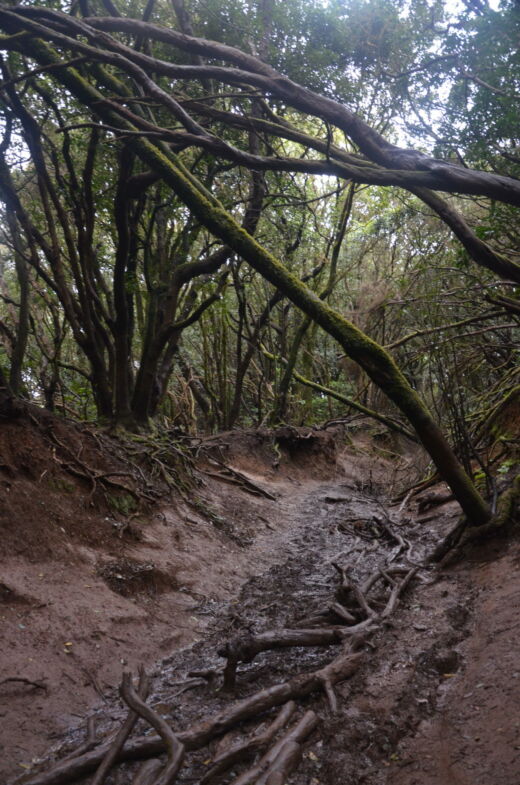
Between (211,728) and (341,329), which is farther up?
(341,329)

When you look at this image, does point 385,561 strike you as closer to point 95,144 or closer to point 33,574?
point 33,574

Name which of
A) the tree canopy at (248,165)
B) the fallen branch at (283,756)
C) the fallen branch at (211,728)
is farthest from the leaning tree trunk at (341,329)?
the fallen branch at (283,756)

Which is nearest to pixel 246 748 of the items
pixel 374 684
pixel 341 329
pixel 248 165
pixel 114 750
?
pixel 114 750

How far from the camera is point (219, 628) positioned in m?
4.45

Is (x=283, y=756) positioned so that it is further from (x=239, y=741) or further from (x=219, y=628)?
(x=219, y=628)

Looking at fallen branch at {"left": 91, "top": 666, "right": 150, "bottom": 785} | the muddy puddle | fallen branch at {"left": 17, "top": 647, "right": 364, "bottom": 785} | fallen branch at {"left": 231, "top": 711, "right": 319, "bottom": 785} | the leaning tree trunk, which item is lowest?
the muddy puddle

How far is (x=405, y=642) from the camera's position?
3.42 metres

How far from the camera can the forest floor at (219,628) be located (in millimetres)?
2406

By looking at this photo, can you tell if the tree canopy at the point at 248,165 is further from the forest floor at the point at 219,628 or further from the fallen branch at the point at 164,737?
the fallen branch at the point at 164,737

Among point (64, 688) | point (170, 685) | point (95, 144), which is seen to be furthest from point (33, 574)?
point (95, 144)

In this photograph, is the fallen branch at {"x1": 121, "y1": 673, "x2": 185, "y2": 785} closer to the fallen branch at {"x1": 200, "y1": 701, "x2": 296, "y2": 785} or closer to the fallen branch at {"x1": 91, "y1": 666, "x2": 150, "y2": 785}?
the fallen branch at {"x1": 91, "y1": 666, "x2": 150, "y2": 785}

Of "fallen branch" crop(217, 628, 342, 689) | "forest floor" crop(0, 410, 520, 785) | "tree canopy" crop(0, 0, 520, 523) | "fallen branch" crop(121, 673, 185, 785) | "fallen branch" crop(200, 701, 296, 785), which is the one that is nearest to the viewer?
"fallen branch" crop(121, 673, 185, 785)

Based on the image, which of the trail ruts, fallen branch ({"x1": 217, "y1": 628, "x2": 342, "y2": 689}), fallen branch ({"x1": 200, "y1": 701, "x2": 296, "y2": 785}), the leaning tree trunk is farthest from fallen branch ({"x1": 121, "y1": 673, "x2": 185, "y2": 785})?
the leaning tree trunk

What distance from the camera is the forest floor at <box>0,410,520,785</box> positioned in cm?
241
